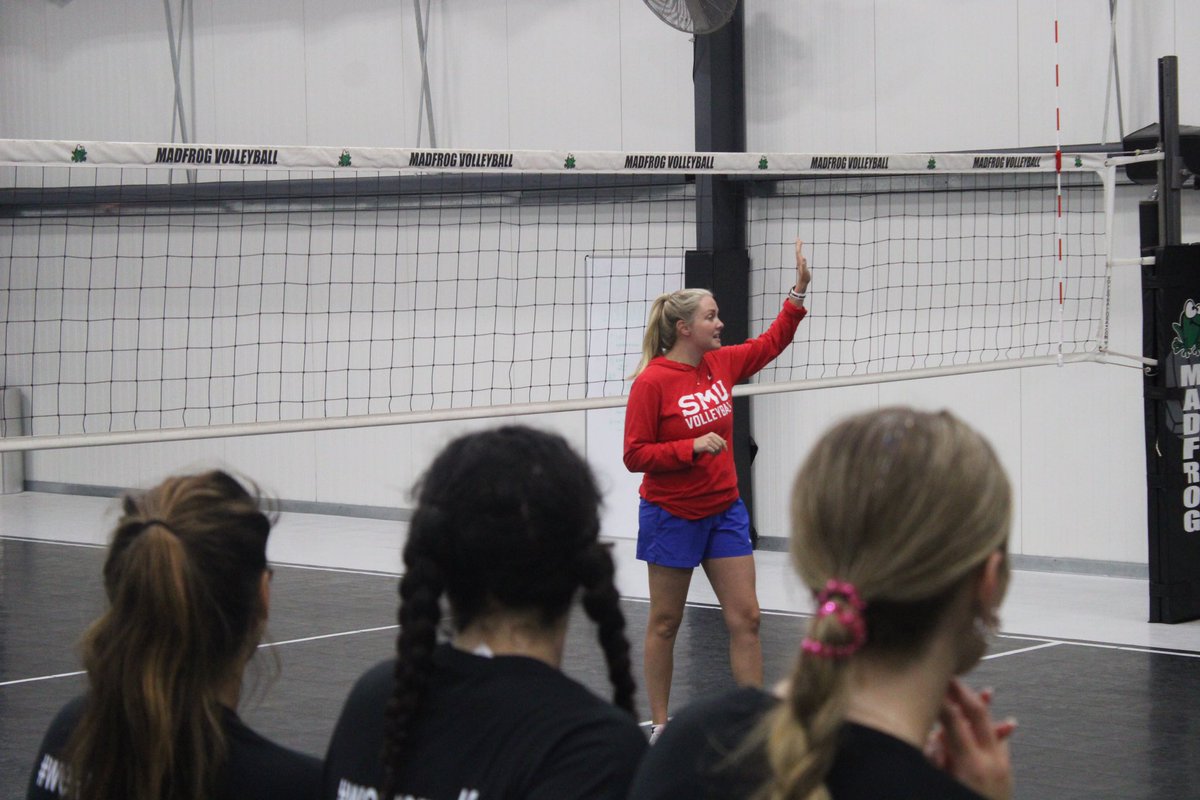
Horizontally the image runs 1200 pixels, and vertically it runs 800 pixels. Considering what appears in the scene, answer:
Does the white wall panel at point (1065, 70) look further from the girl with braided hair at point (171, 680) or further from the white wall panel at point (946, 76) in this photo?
the girl with braided hair at point (171, 680)

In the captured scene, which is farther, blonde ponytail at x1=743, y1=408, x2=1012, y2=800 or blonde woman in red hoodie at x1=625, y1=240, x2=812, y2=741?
blonde woman in red hoodie at x1=625, y1=240, x2=812, y2=741

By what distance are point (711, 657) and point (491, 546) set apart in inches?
222

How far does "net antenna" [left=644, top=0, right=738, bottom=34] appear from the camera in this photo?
891 cm

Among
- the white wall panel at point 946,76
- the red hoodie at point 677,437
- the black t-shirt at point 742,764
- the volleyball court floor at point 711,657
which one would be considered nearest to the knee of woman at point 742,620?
the red hoodie at point 677,437

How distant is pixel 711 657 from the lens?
7.21m

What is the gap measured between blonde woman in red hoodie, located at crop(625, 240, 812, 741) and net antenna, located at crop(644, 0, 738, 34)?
13.2 feet

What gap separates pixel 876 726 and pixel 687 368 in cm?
412

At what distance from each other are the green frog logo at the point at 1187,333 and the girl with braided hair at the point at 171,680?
6.79 m

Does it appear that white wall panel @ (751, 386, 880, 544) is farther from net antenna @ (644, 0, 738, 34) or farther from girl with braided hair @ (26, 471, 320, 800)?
girl with braided hair @ (26, 471, 320, 800)

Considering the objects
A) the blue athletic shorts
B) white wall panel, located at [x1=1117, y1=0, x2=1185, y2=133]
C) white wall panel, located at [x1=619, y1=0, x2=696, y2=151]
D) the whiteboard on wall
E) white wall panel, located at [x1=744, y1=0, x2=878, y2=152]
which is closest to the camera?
the blue athletic shorts

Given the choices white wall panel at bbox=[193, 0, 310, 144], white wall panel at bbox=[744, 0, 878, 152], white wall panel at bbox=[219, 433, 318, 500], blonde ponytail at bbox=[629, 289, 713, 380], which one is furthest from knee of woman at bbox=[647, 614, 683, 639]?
white wall panel at bbox=[193, 0, 310, 144]

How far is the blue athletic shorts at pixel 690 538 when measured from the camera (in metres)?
5.30

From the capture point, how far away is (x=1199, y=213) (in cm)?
891

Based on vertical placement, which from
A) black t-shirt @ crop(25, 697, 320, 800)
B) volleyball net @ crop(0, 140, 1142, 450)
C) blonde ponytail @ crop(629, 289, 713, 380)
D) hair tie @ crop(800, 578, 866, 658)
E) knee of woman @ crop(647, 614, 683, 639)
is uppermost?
volleyball net @ crop(0, 140, 1142, 450)
